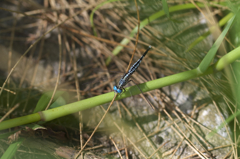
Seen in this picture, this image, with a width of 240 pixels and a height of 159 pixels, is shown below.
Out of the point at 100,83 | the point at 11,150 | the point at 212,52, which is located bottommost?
the point at 212,52

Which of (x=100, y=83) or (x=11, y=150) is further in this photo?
(x=100, y=83)

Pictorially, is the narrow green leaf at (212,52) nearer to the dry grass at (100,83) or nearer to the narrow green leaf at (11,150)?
the dry grass at (100,83)

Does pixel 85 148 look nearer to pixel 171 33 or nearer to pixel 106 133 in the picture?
pixel 106 133

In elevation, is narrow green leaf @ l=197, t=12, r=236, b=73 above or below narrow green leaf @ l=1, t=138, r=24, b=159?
below

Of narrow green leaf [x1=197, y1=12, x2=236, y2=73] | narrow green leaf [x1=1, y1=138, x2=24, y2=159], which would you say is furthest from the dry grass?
narrow green leaf [x1=197, y1=12, x2=236, y2=73]

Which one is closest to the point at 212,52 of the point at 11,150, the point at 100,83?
the point at 100,83

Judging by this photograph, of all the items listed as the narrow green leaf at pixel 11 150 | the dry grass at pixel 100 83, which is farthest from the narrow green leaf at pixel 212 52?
the narrow green leaf at pixel 11 150

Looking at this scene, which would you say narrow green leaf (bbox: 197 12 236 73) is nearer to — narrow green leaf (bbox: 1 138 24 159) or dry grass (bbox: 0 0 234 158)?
dry grass (bbox: 0 0 234 158)

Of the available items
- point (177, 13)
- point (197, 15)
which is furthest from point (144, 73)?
point (197, 15)

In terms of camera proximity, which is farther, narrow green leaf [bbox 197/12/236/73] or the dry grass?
the dry grass

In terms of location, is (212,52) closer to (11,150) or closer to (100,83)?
(100,83)

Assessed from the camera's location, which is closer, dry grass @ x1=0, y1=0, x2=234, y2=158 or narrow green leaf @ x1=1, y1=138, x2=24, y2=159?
narrow green leaf @ x1=1, y1=138, x2=24, y2=159
